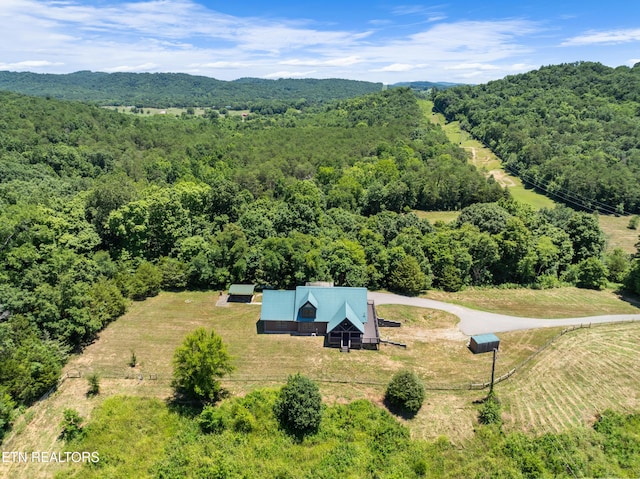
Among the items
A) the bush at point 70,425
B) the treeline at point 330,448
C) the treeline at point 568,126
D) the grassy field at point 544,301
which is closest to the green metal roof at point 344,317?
the treeline at point 330,448

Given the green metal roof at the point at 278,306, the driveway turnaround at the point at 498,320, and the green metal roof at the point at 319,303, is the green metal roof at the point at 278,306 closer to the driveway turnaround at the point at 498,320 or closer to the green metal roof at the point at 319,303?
the green metal roof at the point at 319,303

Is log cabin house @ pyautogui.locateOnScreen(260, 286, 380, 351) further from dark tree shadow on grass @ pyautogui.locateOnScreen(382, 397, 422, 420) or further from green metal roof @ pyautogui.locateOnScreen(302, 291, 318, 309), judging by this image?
dark tree shadow on grass @ pyautogui.locateOnScreen(382, 397, 422, 420)

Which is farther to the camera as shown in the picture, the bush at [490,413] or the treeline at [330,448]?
the bush at [490,413]

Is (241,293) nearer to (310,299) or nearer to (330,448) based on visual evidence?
(310,299)

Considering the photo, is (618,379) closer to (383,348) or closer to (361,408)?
(383,348)

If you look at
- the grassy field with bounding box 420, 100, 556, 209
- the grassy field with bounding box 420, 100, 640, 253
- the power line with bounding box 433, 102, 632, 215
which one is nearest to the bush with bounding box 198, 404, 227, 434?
the grassy field with bounding box 420, 100, 640, 253

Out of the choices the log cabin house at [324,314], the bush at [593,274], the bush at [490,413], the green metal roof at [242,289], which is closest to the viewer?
the bush at [490,413]
